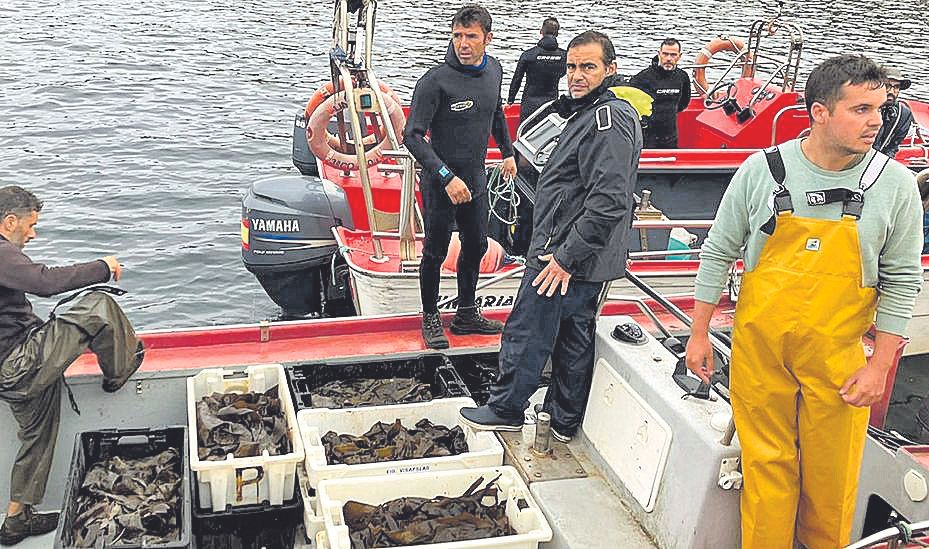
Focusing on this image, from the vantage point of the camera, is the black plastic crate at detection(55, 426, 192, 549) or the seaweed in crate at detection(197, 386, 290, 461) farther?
the seaweed in crate at detection(197, 386, 290, 461)

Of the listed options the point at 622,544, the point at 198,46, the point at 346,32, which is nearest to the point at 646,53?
the point at 198,46

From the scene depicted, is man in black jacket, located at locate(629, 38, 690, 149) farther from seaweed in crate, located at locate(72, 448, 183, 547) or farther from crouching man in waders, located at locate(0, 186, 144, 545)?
seaweed in crate, located at locate(72, 448, 183, 547)

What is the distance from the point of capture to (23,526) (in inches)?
147

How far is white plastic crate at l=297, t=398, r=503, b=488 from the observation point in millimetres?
3496

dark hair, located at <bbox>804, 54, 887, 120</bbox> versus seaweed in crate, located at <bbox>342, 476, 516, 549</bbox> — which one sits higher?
dark hair, located at <bbox>804, 54, 887, 120</bbox>

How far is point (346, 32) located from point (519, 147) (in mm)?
1287

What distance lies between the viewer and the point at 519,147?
4.90 meters

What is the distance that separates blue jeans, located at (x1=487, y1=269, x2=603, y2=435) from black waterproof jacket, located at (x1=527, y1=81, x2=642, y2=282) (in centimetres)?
12

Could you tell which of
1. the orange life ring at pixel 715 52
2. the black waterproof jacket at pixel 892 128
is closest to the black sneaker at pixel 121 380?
the black waterproof jacket at pixel 892 128

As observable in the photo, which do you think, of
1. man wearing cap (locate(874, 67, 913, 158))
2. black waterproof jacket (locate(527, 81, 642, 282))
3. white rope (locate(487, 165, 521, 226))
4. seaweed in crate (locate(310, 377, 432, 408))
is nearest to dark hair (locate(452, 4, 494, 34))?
black waterproof jacket (locate(527, 81, 642, 282))

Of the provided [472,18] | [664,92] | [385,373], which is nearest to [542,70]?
[664,92]

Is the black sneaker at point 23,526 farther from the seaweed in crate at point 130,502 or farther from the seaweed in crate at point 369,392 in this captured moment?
the seaweed in crate at point 369,392

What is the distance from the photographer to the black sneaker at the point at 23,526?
3730mm

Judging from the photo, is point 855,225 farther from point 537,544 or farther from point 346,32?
point 346,32
